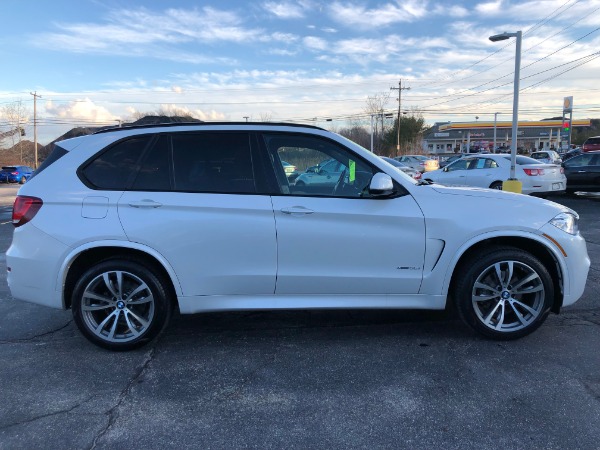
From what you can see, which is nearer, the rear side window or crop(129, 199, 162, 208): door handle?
crop(129, 199, 162, 208): door handle

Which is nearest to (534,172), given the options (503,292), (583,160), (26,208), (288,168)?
(583,160)

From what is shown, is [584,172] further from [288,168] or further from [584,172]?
[288,168]

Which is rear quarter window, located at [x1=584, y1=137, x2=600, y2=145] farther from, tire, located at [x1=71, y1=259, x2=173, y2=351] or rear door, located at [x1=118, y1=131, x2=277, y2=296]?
tire, located at [x1=71, y1=259, x2=173, y2=351]

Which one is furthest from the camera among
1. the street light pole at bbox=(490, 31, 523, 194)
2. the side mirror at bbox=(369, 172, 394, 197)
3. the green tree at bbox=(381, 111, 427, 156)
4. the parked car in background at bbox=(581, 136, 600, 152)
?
the green tree at bbox=(381, 111, 427, 156)

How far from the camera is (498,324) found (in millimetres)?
3891

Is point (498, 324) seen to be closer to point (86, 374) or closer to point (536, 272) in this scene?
point (536, 272)

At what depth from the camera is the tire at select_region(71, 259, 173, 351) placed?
3.74 m

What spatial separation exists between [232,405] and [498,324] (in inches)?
90.7

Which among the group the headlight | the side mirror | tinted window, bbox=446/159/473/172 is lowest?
the headlight

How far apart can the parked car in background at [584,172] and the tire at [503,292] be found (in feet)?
44.9

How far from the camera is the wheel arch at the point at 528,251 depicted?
151 inches

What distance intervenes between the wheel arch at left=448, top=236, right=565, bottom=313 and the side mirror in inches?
33.5

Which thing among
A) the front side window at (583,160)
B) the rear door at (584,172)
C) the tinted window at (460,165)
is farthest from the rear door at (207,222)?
the front side window at (583,160)

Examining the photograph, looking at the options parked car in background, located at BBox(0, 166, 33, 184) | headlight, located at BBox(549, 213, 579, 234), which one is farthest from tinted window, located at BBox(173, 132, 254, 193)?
parked car in background, located at BBox(0, 166, 33, 184)
